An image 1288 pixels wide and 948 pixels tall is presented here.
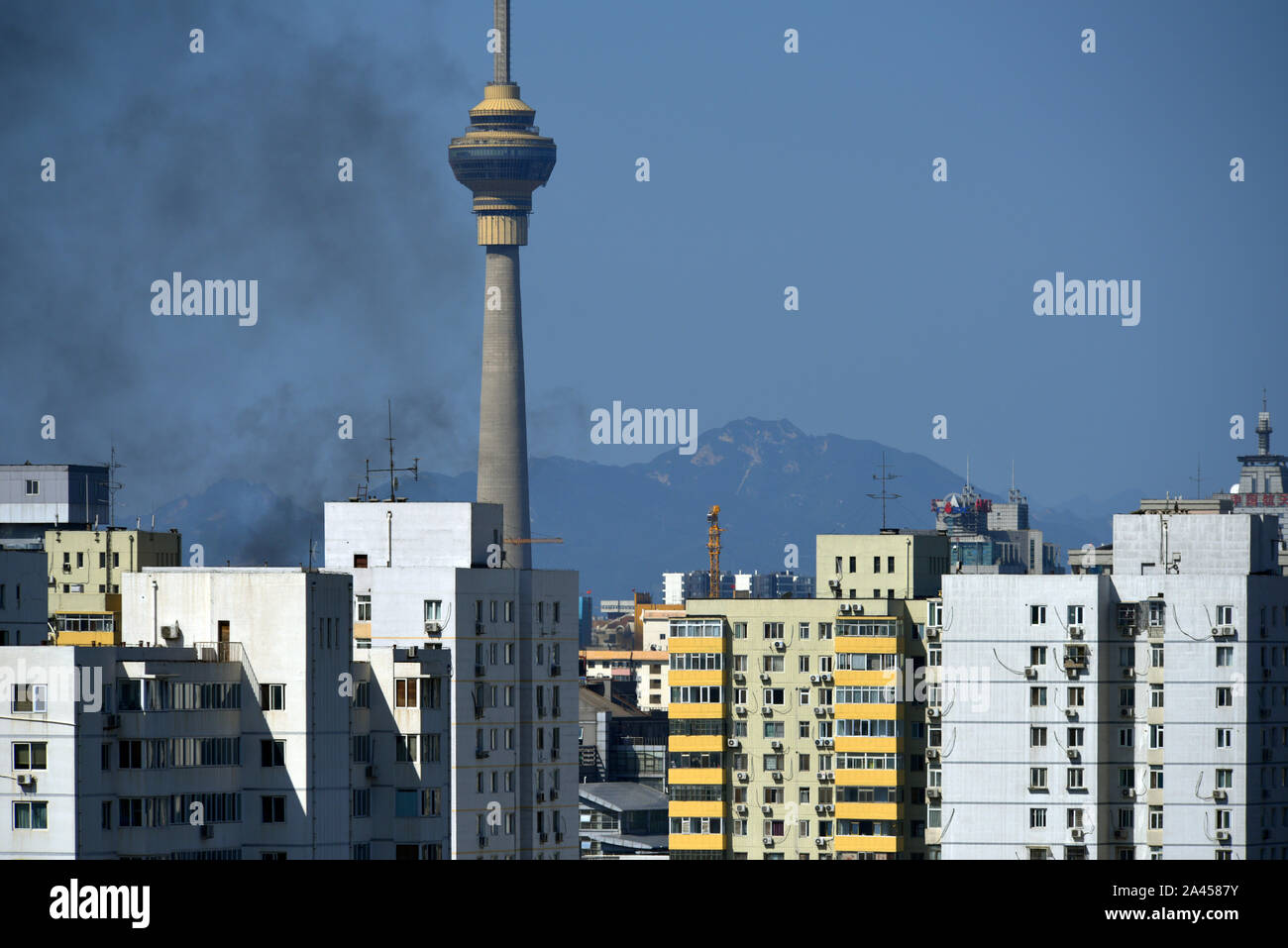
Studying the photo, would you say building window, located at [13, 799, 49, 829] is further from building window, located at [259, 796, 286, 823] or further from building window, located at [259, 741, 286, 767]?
building window, located at [259, 741, 286, 767]

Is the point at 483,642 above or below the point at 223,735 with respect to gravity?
above

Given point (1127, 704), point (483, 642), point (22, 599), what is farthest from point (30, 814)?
point (1127, 704)

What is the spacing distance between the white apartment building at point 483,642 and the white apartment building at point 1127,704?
23955 mm

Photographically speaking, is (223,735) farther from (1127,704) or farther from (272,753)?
(1127,704)

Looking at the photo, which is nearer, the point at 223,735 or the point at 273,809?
the point at 223,735

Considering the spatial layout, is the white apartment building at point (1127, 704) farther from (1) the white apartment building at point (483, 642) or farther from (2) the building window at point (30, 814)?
(2) the building window at point (30, 814)

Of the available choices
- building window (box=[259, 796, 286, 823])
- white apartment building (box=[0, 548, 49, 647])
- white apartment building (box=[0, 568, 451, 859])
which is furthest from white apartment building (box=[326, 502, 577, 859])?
building window (box=[259, 796, 286, 823])

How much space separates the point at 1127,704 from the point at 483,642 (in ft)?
118

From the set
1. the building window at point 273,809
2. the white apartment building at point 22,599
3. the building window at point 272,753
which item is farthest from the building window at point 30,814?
the white apartment building at point 22,599

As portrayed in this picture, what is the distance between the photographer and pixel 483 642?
361 ft

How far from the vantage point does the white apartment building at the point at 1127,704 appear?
12119cm

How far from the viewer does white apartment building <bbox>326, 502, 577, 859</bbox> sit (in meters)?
107
